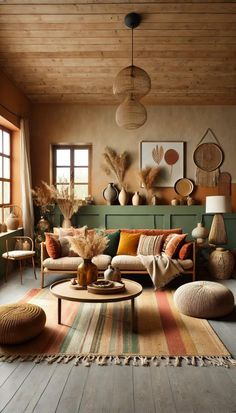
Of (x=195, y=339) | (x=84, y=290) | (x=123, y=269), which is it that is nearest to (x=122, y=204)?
(x=123, y=269)

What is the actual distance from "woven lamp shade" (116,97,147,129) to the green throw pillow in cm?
185

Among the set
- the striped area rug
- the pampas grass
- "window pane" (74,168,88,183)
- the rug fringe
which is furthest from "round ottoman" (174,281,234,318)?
"window pane" (74,168,88,183)

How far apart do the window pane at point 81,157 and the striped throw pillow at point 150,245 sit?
85.1 inches

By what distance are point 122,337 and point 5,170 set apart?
388cm

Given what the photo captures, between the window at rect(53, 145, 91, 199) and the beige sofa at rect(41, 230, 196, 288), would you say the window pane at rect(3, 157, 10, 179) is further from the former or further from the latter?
the beige sofa at rect(41, 230, 196, 288)

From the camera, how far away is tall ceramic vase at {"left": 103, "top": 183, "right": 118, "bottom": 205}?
20.7 feet

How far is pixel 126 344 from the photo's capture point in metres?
2.95

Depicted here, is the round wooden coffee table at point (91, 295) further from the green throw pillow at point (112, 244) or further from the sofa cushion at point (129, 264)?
the green throw pillow at point (112, 244)

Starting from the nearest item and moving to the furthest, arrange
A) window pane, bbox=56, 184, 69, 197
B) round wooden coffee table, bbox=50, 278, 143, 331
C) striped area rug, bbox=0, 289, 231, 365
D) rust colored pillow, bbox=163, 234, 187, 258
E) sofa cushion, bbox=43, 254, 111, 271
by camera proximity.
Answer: striped area rug, bbox=0, 289, 231, 365
round wooden coffee table, bbox=50, 278, 143, 331
sofa cushion, bbox=43, 254, 111, 271
rust colored pillow, bbox=163, 234, 187, 258
window pane, bbox=56, 184, 69, 197

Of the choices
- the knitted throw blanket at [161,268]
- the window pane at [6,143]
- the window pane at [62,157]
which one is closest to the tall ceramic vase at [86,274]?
the knitted throw blanket at [161,268]

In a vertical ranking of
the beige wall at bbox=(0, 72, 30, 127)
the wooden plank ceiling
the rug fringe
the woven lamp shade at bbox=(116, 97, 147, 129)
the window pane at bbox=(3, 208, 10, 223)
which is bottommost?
the rug fringe

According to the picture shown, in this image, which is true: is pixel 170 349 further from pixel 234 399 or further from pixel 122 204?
pixel 122 204

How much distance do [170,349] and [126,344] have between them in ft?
1.21

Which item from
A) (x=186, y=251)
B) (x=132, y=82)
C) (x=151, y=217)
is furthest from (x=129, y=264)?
(x=132, y=82)
